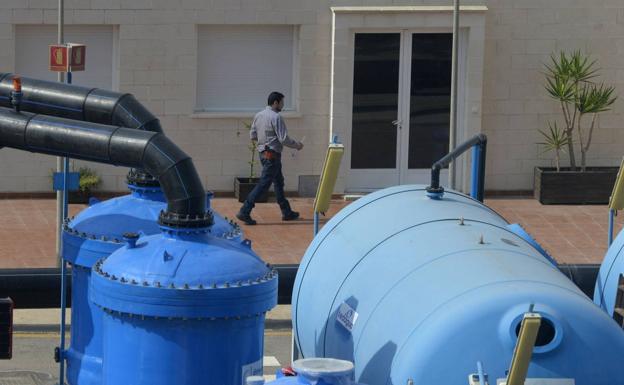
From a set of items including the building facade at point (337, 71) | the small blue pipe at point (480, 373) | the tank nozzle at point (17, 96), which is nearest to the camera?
the small blue pipe at point (480, 373)

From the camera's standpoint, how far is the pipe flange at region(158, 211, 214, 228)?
7.94 meters

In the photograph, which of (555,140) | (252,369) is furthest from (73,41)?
(252,369)

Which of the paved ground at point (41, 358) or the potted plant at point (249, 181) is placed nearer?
the paved ground at point (41, 358)

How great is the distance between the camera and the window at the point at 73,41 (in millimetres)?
19766

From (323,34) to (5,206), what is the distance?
210 inches

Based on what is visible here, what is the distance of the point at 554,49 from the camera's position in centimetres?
2081

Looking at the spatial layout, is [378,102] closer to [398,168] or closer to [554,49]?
[398,168]

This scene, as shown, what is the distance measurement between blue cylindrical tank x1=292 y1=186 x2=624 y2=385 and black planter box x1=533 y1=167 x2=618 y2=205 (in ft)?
38.6

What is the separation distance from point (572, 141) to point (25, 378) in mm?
10953

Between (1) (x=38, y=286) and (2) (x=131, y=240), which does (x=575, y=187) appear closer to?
(1) (x=38, y=286)

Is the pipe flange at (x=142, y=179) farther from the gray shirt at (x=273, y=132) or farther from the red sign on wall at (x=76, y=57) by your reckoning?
the gray shirt at (x=273, y=132)

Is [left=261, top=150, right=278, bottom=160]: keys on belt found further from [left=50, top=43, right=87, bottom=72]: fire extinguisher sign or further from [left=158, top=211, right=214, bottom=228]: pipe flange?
[left=158, top=211, right=214, bottom=228]: pipe flange

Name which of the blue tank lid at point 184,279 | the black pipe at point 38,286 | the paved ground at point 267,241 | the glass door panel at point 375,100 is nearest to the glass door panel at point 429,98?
the glass door panel at point 375,100

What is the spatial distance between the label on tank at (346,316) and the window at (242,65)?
12710 millimetres
